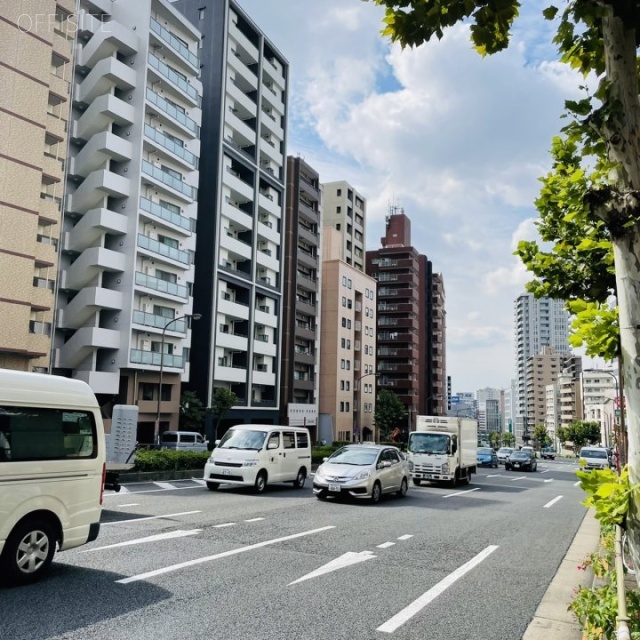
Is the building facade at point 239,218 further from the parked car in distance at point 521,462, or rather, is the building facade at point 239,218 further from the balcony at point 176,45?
the parked car in distance at point 521,462

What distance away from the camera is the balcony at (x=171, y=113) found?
41.8 meters

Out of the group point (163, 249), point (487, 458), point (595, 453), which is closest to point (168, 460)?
point (163, 249)

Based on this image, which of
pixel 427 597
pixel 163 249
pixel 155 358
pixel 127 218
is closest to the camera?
pixel 427 597

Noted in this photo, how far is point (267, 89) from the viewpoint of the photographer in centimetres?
5769

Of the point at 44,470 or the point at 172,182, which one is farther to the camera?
the point at 172,182

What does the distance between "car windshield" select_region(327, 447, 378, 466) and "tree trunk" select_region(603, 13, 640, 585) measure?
13.7m

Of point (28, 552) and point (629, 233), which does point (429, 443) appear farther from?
point (629, 233)

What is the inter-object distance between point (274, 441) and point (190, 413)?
85.0 feet

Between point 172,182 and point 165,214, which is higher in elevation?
point 172,182

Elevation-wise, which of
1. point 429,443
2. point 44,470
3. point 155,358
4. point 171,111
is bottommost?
point 429,443

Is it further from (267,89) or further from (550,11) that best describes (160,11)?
(550,11)

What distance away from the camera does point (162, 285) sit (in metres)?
41.4

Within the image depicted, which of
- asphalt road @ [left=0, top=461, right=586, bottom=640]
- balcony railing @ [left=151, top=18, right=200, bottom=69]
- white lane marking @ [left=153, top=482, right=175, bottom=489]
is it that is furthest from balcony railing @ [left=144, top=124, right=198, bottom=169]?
asphalt road @ [left=0, top=461, right=586, bottom=640]

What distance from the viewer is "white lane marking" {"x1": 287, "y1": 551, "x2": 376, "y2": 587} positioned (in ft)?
24.4
